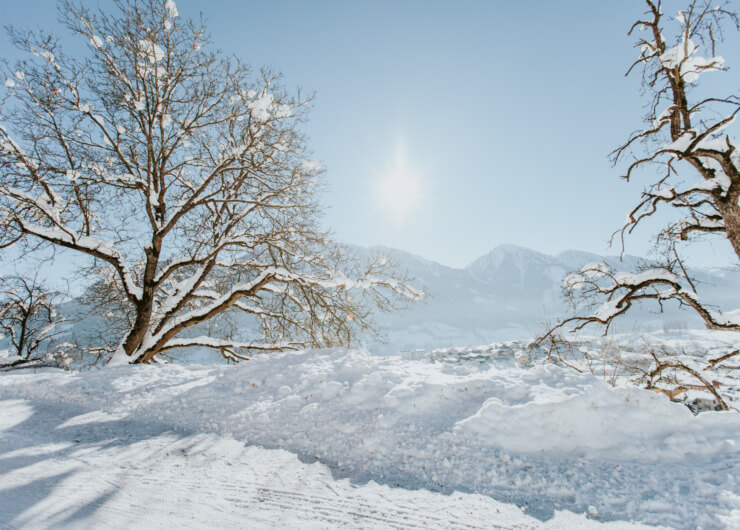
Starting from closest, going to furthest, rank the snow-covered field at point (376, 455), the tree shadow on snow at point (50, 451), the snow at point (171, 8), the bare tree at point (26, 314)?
the tree shadow on snow at point (50, 451) → the snow-covered field at point (376, 455) → the snow at point (171, 8) → the bare tree at point (26, 314)

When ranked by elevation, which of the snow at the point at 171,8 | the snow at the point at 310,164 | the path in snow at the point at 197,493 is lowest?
the path in snow at the point at 197,493

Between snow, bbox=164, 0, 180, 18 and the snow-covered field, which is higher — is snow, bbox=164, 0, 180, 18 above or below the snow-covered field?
above

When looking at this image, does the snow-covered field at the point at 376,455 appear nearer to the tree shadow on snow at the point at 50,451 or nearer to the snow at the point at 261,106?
the tree shadow on snow at the point at 50,451

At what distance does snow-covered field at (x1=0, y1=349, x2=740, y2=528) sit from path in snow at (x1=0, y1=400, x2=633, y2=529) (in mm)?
13

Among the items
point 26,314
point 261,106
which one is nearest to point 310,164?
point 261,106

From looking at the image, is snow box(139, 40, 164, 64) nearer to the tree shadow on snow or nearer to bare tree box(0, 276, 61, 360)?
the tree shadow on snow

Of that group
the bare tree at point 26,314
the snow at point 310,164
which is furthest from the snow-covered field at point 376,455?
the bare tree at point 26,314

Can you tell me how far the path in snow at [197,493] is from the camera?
1975 millimetres

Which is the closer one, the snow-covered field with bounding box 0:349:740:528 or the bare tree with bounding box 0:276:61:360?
the snow-covered field with bounding box 0:349:740:528

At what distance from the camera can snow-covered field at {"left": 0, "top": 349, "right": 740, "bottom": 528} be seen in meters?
2.07

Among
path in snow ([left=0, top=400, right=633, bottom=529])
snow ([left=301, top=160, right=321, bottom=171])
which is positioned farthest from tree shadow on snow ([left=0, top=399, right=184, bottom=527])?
snow ([left=301, top=160, right=321, bottom=171])

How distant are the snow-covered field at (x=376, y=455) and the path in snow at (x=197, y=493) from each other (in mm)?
13

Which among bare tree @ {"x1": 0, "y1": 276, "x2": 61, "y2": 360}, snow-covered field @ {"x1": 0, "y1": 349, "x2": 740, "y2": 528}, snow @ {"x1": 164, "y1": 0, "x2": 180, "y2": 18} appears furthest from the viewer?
bare tree @ {"x1": 0, "y1": 276, "x2": 61, "y2": 360}

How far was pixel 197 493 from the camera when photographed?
2264mm
